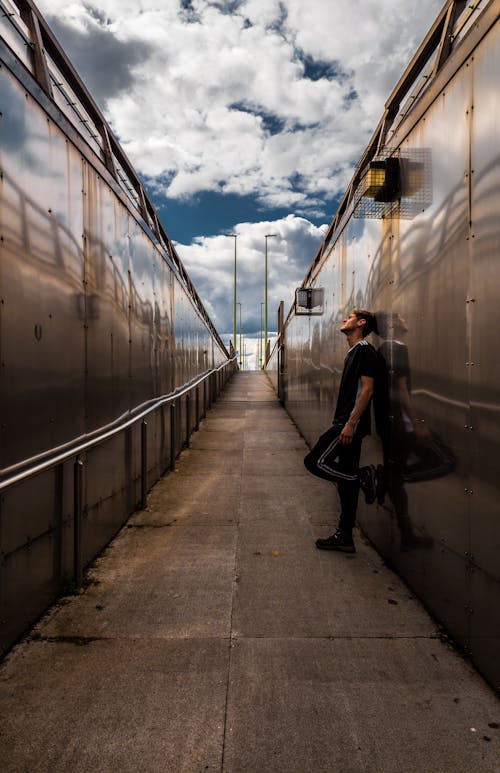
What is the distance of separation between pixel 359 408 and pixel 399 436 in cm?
38

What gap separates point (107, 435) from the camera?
400cm

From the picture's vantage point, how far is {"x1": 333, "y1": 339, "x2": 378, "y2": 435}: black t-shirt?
154 inches

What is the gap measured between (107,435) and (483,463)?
8.84 ft

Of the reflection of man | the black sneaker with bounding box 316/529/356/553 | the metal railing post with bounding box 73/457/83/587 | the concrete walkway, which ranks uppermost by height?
the reflection of man

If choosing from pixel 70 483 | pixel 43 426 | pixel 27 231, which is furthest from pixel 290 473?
pixel 27 231

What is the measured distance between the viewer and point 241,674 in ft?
8.49

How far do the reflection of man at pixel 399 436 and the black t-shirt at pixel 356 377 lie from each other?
0.10 metres

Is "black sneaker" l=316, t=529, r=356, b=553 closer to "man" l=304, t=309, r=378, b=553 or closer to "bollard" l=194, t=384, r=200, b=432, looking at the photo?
"man" l=304, t=309, r=378, b=553

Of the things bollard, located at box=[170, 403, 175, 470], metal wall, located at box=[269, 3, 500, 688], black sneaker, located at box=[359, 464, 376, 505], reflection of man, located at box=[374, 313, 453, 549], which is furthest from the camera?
bollard, located at box=[170, 403, 175, 470]

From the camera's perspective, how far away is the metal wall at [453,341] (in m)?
2.41

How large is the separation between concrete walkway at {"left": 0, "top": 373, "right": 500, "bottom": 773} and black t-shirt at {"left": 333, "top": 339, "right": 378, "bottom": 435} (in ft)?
3.63

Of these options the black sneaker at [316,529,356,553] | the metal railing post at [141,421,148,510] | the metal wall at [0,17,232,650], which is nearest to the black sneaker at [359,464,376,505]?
the black sneaker at [316,529,356,553]

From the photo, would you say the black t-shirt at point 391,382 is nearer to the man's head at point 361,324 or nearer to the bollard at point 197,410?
the man's head at point 361,324

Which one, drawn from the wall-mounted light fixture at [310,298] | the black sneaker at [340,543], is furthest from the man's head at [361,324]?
the wall-mounted light fixture at [310,298]
